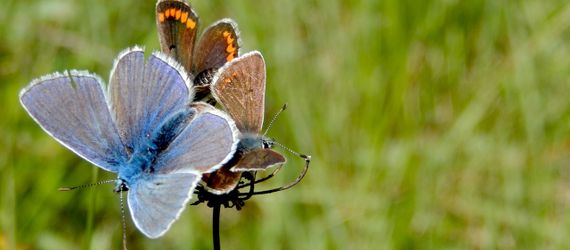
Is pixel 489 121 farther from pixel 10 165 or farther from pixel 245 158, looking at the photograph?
pixel 245 158

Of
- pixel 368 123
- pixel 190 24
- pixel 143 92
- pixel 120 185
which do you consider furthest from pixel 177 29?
pixel 368 123

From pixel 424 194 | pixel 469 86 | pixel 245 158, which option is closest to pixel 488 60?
pixel 469 86

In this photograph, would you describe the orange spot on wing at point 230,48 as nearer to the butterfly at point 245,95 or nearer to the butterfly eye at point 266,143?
the butterfly at point 245,95

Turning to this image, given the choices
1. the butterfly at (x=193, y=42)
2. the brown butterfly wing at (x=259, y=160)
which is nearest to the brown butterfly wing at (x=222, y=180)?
the brown butterfly wing at (x=259, y=160)

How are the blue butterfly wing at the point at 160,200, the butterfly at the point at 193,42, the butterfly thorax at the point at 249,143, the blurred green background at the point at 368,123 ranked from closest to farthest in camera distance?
1. the blue butterfly wing at the point at 160,200
2. the butterfly thorax at the point at 249,143
3. the butterfly at the point at 193,42
4. the blurred green background at the point at 368,123

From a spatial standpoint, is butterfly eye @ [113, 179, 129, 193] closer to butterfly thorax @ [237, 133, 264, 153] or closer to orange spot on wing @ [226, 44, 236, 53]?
butterfly thorax @ [237, 133, 264, 153]

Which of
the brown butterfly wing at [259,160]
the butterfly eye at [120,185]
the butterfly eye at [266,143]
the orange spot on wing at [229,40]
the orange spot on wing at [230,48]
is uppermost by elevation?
the orange spot on wing at [229,40]

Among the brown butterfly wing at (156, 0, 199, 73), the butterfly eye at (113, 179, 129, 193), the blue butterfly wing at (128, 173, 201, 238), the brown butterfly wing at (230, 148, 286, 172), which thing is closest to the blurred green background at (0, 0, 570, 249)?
the brown butterfly wing at (156, 0, 199, 73)
